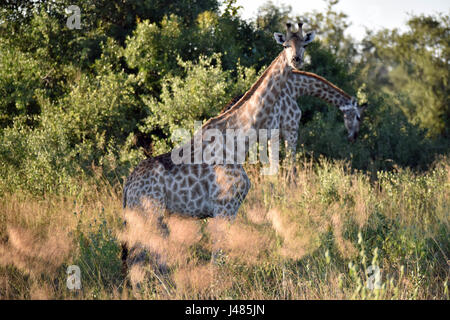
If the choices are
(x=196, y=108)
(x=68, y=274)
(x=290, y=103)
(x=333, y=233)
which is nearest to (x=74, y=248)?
(x=68, y=274)

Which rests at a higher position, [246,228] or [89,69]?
[89,69]

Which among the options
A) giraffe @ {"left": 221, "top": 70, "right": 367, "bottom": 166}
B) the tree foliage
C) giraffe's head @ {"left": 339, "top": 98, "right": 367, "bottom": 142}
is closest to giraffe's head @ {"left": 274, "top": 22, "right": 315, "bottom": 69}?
giraffe @ {"left": 221, "top": 70, "right": 367, "bottom": 166}

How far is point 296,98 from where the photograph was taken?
9430mm

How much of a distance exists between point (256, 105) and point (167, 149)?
3.98 m

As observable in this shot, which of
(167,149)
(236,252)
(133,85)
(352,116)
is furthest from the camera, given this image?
(133,85)

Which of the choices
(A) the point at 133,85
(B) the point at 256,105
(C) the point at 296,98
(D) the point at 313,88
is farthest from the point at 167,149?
(B) the point at 256,105

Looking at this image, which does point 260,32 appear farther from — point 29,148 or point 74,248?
point 74,248

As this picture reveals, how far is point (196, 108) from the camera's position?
29.5ft

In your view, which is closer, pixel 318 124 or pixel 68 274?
pixel 68 274

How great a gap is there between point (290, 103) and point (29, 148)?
5070 mm

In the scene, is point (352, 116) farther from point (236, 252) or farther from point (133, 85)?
point (236, 252)

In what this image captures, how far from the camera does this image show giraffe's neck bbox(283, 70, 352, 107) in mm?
9289

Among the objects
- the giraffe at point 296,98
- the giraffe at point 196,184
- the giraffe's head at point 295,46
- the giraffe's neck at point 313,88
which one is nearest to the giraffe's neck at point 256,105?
the giraffe at point 196,184
